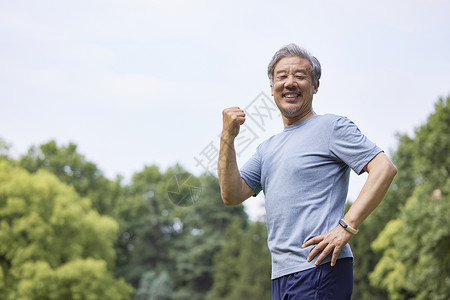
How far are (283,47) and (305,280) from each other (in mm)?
1162

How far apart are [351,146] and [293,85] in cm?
46

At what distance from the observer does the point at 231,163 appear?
2.89 m

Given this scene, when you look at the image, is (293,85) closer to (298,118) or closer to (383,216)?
(298,118)

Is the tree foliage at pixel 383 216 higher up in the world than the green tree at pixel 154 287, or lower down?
lower down

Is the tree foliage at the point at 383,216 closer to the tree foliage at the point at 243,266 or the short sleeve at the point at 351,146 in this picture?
the tree foliage at the point at 243,266

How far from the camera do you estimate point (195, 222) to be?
153ft

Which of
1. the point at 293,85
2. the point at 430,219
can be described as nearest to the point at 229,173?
the point at 293,85

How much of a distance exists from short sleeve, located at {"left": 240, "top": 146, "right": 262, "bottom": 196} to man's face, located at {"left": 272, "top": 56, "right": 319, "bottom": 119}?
0.33 meters

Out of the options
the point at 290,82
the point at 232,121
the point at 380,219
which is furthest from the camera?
the point at 380,219

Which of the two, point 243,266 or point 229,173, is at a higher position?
point 243,266

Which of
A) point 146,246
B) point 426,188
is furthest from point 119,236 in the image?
point 426,188

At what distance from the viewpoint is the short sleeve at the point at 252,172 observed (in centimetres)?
307

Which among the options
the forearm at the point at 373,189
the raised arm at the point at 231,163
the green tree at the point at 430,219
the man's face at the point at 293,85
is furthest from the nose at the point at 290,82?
the green tree at the point at 430,219

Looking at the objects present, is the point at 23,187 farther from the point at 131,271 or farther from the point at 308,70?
the point at 308,70
